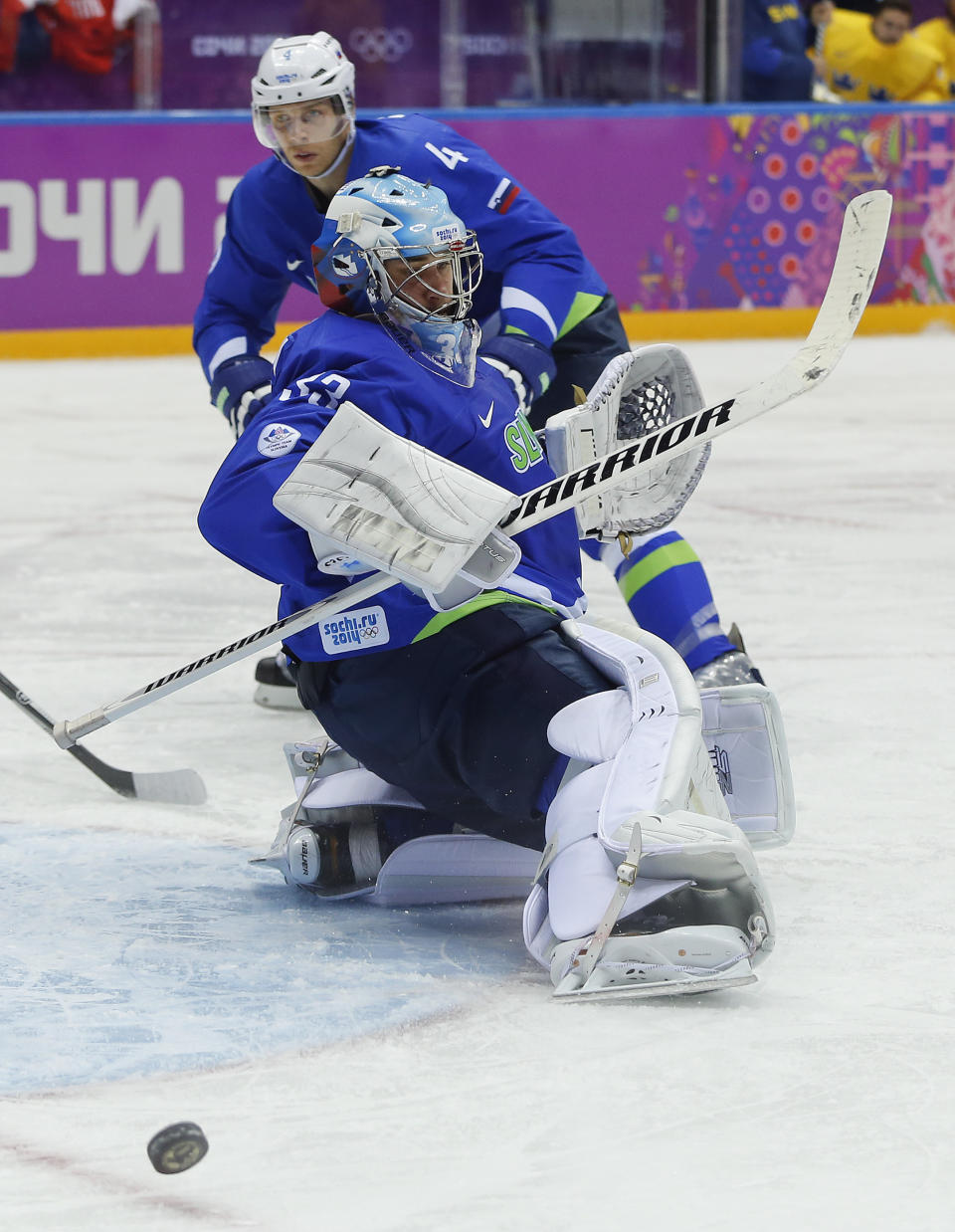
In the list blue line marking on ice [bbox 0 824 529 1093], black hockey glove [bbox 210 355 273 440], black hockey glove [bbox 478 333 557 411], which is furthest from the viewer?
black hockey glove [bbox 210 355 273 440]

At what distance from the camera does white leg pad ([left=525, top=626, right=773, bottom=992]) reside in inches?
75.4

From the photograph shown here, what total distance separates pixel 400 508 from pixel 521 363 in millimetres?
852

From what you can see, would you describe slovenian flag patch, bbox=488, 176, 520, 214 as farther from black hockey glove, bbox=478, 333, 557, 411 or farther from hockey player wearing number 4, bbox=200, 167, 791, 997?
hockey player wearing number 4, bbox=200, 167, 791, 997

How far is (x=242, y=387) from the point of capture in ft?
10.5

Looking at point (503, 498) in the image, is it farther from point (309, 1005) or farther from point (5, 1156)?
point (5, 1156)

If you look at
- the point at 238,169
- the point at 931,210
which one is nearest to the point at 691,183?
the point at 931,210

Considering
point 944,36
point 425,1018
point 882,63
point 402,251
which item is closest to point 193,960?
point 425,1018

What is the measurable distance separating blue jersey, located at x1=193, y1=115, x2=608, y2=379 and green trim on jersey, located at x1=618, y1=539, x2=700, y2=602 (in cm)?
37

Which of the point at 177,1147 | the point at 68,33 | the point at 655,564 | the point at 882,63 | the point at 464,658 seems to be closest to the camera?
the point at 177,1147

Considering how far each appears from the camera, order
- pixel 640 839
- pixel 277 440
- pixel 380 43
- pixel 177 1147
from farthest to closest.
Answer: pixel 380 43 → pixel 277 440 → pixel 640 839 → pixel 177 1147

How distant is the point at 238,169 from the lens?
26.2 ft

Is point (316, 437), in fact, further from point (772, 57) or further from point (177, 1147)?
point (772, 57)

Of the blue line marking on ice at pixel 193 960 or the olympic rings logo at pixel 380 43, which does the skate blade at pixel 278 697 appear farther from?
the olympic rings logo at pixel 380 43

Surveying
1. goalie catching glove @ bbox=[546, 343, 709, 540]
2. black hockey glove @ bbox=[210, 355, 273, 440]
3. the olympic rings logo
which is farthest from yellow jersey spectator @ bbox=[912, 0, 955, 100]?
goalie catching glove @ bbox=[546, 343, 709, 540]
